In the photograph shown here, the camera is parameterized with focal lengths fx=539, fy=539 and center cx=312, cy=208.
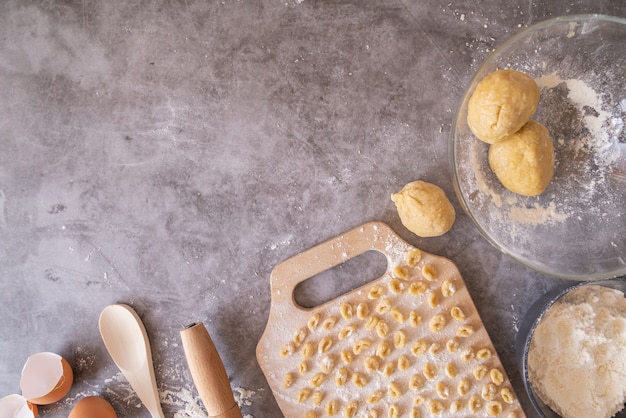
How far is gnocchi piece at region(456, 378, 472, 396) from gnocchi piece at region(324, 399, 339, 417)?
0.93 ft

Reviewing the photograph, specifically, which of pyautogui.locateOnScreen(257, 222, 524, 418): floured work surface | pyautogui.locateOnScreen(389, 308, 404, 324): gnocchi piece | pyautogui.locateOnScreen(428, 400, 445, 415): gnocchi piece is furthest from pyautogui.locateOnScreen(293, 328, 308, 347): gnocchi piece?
pyautogui.locateOnScreen(428, 400, 445, 415): gnocchi piece

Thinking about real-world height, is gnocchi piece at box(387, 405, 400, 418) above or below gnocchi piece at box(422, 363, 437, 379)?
below

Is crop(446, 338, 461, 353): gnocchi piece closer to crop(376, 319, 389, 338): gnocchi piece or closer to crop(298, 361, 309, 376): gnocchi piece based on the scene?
crop(376, 319, 389, 338): gnocchi piece

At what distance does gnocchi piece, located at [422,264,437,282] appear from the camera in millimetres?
1233

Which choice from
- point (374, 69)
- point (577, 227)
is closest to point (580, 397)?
point (577, 227)

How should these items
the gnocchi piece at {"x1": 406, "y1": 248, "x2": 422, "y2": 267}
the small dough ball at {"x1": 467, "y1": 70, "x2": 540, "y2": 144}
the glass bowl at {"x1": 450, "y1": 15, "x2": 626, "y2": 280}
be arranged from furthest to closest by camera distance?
1. the gnocchi piece at {"x1": 406, "y1": 248, "x2": 422, "y2": 267}
2. the glass bowl at {"x1": 450, "y1": 15, "x2": 626, "y2": 280}
3. the small dough ball at {"x1": 467, "y1": 70, "x2": 540, "y2": 144}

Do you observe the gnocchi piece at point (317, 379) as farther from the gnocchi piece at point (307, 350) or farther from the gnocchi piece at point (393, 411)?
the gnocchi piece at point (393, 411)

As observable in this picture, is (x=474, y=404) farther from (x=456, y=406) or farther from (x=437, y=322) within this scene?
(x=437, y=322)

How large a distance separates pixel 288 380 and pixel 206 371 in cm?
19

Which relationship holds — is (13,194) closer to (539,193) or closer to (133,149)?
(133,149)

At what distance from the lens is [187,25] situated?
1291mm

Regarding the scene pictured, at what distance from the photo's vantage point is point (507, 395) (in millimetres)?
1217

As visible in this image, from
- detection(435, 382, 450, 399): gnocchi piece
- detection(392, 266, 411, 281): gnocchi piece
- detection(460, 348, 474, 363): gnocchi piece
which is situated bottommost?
detection(435, 382, 450, 399): gnocchi piece

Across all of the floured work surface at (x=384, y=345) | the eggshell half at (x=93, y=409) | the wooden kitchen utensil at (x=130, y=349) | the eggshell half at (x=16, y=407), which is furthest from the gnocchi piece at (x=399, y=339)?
the eggshell half at (x=16, y=407)
